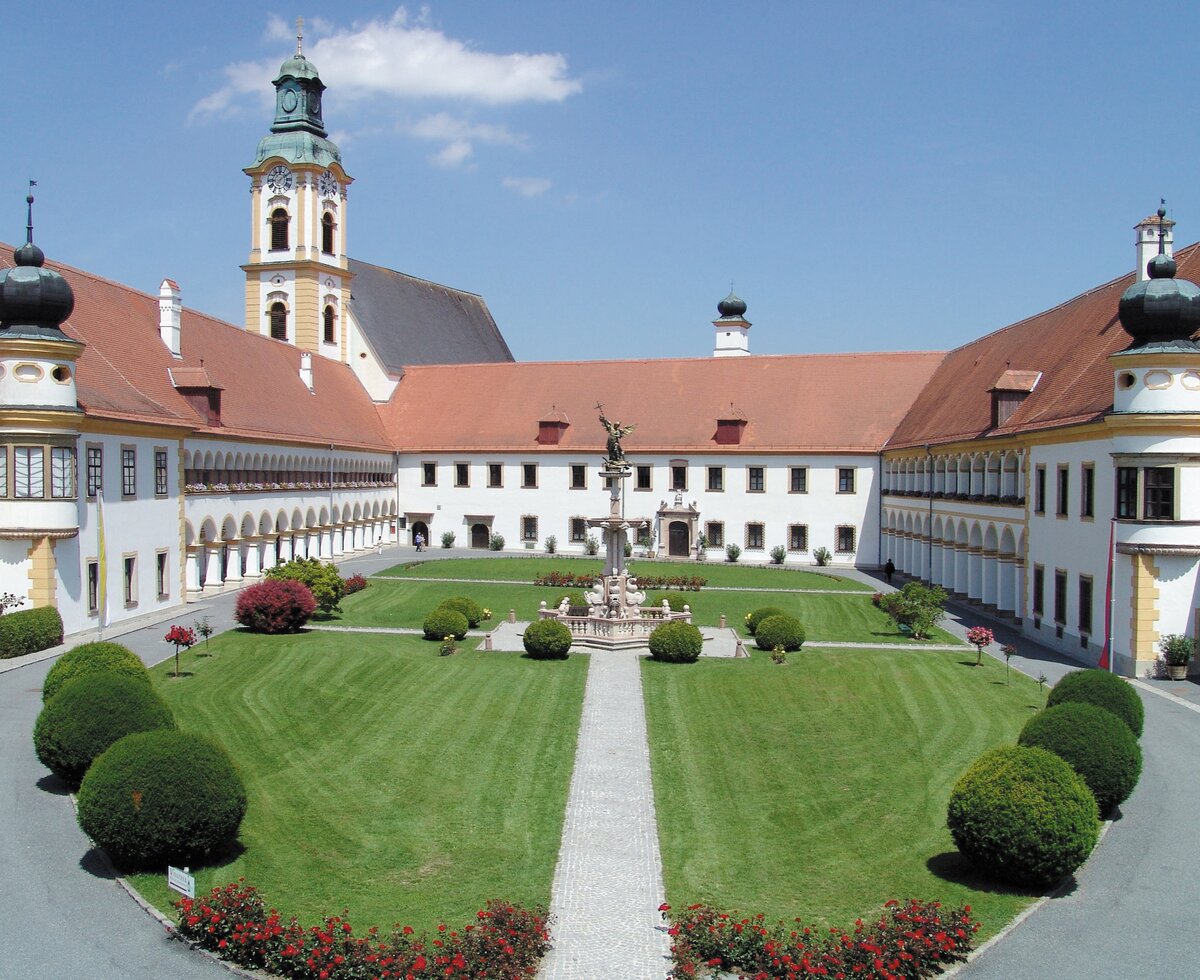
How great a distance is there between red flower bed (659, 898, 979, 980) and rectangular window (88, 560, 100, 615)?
26269 millimetres

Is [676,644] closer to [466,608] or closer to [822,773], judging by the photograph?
[466,608]

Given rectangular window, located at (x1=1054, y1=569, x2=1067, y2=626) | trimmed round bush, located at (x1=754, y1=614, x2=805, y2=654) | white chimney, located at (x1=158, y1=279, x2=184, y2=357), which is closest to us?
trimmed round bush, located at (x1=754, y1=614, x2=805, y2=654)

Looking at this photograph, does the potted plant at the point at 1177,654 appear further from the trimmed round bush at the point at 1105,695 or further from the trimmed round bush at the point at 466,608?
the trimmed round bush at the point at 466,608

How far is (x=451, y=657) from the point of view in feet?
107

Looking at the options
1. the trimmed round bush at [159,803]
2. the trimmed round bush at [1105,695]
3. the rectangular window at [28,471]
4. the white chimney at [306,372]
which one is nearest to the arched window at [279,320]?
the white chimney at [306,372]

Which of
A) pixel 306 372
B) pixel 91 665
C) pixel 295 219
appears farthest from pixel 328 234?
pixel 91 665

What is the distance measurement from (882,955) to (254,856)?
9.27 meters

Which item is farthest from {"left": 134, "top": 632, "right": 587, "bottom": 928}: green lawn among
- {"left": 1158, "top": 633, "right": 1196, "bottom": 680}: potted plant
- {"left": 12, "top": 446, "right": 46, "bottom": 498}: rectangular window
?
{"left": 1158, "top": 633, "right": 1196, "bottom": 680}: potted plant

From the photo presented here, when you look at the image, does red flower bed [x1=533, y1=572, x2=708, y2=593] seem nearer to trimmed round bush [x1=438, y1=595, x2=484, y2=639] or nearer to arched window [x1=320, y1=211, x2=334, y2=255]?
trimmed round bush [x1=438, y1=595, x2=484, y2=639]

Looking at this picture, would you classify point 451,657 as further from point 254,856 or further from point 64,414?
point 254,856

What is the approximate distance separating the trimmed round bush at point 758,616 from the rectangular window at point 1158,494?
1100 centimetres

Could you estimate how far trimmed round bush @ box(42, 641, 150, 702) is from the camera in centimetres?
2028

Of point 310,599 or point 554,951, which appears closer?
point 554,951

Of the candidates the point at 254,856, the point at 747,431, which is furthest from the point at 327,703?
the point at 747,431
